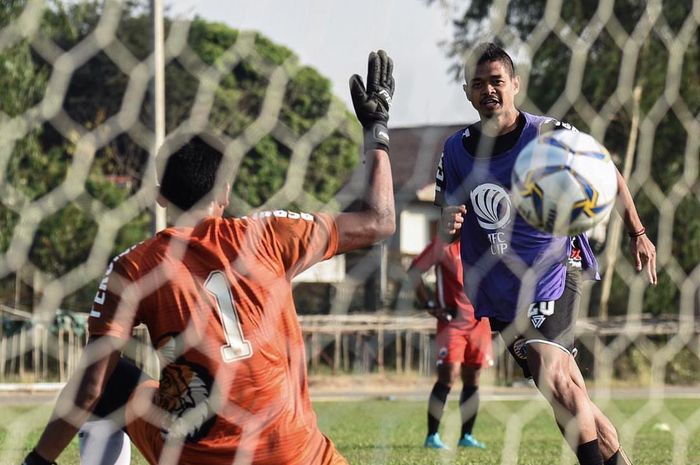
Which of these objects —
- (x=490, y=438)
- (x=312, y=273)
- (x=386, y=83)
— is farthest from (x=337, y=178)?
(x=386, y=83)

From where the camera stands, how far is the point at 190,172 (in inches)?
141

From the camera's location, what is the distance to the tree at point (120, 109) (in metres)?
8.70

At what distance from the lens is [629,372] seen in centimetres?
2209

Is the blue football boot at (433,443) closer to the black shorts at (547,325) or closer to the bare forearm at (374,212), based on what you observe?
the black shorts at (547,325)

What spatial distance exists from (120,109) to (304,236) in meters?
6.37

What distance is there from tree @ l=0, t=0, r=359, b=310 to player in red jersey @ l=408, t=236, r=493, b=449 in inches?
64.8

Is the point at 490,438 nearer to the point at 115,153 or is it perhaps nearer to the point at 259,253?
the point at 115,153

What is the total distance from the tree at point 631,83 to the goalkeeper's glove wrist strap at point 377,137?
340 inches

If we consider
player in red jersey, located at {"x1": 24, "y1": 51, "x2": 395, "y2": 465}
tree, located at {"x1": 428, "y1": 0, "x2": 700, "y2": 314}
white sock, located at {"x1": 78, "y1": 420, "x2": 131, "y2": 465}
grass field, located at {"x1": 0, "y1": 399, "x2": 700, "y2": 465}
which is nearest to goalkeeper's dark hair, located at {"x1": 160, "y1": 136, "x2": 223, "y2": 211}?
player in red jersey, located at {"x1": 24, "y1": 51, "x2": 395, "y2": 465}

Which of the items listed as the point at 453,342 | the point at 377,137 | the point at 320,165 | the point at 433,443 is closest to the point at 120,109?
the point at 453,342

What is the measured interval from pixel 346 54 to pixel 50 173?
710cm

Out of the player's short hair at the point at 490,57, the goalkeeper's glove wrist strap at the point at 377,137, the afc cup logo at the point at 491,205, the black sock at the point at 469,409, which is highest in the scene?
the player's short hair at the point at 490,57

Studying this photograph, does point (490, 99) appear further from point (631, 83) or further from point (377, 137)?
point (631, 83)

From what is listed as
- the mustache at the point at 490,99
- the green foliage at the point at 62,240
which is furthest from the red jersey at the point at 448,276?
the green foliage at the point at 62,240
